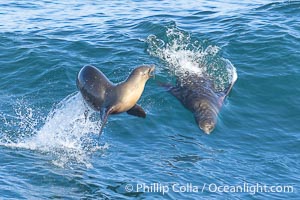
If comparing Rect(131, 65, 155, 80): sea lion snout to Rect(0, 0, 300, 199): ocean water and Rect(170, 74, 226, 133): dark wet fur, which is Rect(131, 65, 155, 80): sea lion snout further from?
Rect(170, 74, 226, 133): dark wet fur

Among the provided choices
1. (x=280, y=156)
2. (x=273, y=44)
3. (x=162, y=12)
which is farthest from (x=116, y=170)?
(x=162, y=12)

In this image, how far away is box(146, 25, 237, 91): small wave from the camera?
15961mm

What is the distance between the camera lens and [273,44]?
18.1 meters

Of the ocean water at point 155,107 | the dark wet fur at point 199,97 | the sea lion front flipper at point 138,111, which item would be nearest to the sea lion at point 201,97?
the dark wet fur at point 199,97

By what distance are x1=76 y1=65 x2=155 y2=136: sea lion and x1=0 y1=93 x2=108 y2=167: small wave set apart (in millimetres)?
916

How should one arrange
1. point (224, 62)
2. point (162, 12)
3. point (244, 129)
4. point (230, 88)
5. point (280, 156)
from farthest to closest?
point (162, 12), point (224, 62), point (230, 88), point (244, 129), point (280, 156)

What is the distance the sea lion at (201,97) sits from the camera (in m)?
13.9

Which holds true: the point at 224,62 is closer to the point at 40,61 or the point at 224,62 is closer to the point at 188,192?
the point at 40,61

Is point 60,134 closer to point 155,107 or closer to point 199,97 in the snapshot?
point 155,107

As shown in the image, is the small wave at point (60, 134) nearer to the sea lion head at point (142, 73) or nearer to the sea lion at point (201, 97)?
the sea lion head at point (142, 73)

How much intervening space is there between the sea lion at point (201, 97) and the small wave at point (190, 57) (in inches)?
8.9

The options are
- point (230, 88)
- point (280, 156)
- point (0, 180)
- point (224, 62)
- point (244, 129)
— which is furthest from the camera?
point (224, 62)

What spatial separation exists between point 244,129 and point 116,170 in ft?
11.8

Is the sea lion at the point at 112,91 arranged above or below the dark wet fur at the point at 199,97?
above
